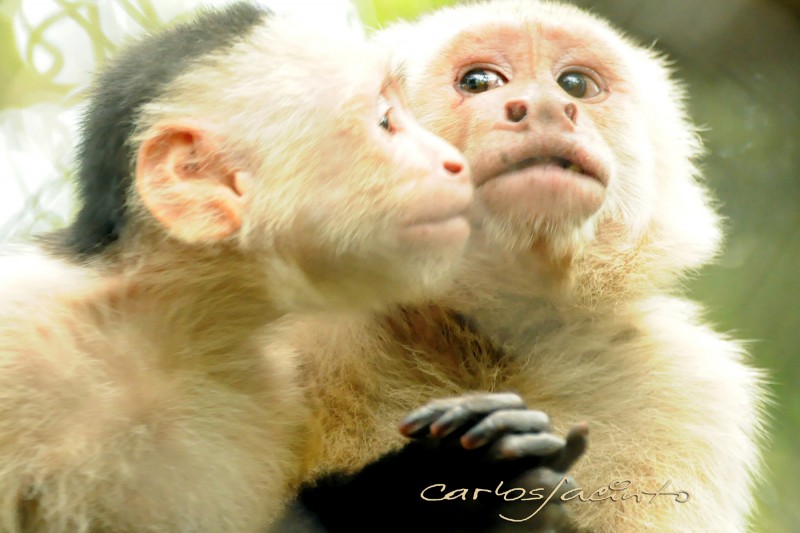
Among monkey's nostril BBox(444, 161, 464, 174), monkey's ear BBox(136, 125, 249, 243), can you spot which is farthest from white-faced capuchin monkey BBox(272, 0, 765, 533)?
monkey's ear BBox(136, 125, 249, 243)

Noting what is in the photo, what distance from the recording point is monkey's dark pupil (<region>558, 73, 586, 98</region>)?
5.88 feet

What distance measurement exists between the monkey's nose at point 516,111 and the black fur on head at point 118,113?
426 mm

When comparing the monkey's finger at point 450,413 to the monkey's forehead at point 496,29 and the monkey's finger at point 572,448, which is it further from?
the monkey's forehead at point 496,29

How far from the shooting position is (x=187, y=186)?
1341mm

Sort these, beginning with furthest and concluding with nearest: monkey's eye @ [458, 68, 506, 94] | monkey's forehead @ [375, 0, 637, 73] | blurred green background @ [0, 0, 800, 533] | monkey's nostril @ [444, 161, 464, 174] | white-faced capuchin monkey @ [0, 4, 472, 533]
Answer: blurred green background @ [0, 0, 800, 533], monkey's forehead @ [375, 0, 637, 73], monkey's eye @ [458, 68, 506, 94], monkey's nostril @ [444, 161, 464, 174], white-faced capuchin monkey @ [0, 4, 472, 533]

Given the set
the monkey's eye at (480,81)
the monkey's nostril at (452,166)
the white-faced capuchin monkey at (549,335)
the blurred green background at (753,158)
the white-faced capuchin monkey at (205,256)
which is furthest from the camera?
the blurred green background at (753,158)

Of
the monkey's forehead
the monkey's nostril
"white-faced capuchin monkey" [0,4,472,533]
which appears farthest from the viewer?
the monkey's forehead

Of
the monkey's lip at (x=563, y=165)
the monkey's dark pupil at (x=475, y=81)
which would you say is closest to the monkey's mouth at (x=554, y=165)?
Answer: the monkey's lip at (x=563, y=165)

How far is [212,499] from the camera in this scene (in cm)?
133

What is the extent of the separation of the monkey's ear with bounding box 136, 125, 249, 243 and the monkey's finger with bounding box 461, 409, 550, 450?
428mm

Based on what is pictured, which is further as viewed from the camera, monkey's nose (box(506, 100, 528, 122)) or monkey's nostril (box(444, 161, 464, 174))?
monkey's nose (box(506, 100, 528, 122))

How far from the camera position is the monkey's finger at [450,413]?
132cm

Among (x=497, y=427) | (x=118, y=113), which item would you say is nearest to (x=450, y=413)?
(x=497, y=427)

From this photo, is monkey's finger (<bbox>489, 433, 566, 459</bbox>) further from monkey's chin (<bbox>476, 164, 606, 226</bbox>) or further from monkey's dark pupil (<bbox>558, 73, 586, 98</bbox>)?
monkey's dark pupil (<bbox>558, 73, 586, 98</bbox>)
